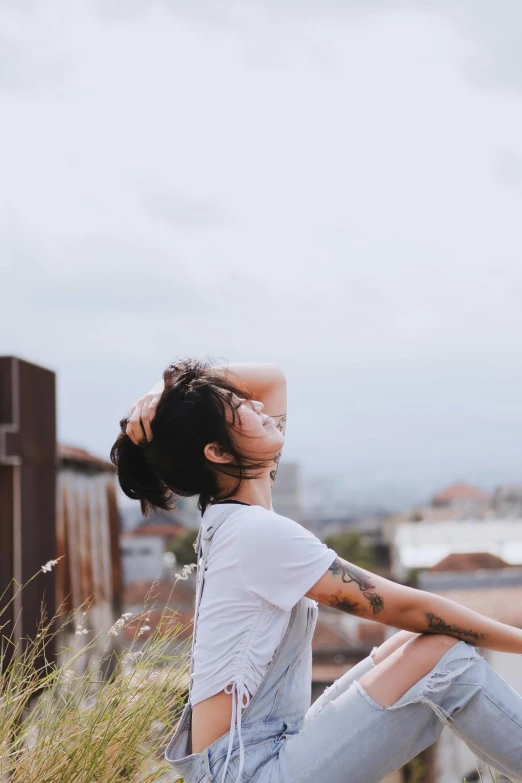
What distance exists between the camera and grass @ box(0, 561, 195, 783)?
76.6 inches

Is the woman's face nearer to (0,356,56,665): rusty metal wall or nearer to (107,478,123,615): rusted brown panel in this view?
(0,356,56,665): rusty metal wall

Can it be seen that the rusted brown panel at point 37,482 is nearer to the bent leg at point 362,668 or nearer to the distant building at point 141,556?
the bent leg at point 362,668

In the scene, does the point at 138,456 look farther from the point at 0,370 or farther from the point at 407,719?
the point at 0,370

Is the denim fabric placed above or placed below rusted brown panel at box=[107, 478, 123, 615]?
above

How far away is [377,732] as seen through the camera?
1.71 metres

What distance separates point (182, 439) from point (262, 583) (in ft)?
1.21

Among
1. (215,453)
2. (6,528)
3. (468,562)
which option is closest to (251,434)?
(215,453)

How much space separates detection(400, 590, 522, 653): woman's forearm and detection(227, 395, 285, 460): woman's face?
439 mm

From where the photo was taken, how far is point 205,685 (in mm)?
1812

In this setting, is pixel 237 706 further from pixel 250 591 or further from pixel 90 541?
pixel 90 541

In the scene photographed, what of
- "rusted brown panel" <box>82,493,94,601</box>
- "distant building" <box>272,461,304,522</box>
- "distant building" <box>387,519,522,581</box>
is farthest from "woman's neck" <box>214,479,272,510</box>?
"distant building" <box>272,461,304,522</box>

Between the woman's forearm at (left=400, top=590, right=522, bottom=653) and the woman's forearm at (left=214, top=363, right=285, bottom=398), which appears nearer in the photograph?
the woman's forearm at (left=400, top=590, right=522, bottom=653)

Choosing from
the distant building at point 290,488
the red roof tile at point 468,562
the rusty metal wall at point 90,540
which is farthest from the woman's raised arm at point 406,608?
the distant building at point 290,488

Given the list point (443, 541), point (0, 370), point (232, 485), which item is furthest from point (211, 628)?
point (443, 541)
